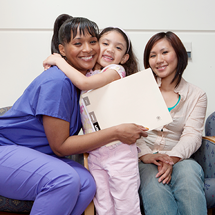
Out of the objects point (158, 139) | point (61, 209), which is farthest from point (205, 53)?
point (61, 209)

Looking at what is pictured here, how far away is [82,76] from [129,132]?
0.37 meters

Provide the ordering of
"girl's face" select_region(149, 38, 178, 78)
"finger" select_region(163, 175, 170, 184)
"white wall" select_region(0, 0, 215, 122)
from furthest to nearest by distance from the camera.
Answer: "white wall" select_region(0, 0, 215, 122), "girl's face" select_region(149, 38, 178, 78), "finger" select_region(163, 175, 170, 184)

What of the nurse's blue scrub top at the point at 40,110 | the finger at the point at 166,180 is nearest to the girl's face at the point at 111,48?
the nurse's blue scrub top at the point at 40,110

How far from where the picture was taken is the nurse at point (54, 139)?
0.96 meters

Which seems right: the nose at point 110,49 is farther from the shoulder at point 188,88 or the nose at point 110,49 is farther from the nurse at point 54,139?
the shoulder at point 188,88

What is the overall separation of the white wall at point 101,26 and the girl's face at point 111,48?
46 centimetres

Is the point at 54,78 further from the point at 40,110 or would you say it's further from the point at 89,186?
the point at 89,186

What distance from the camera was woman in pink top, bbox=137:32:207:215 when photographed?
1080mm

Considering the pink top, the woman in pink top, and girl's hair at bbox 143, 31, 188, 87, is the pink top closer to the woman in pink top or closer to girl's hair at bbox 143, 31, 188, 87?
the woman in pink top

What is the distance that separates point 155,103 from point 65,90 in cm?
47

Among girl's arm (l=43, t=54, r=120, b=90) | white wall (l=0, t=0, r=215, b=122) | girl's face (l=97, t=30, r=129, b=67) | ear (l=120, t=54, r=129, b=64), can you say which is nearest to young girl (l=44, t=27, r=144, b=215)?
girl's arm (l=43, t=54, r=120, b=90)

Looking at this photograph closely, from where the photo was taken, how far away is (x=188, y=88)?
1.49m

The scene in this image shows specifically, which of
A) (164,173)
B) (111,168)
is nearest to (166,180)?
(164,173)

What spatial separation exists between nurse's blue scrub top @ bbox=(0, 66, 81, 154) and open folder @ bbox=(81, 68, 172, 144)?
11cm
